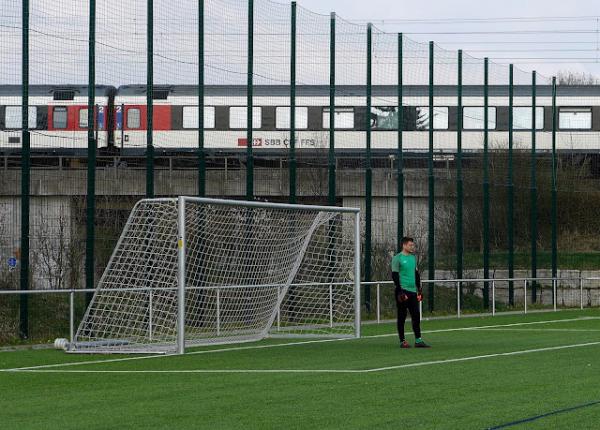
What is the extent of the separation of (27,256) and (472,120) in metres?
22.9

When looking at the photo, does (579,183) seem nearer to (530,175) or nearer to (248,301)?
(530,175)

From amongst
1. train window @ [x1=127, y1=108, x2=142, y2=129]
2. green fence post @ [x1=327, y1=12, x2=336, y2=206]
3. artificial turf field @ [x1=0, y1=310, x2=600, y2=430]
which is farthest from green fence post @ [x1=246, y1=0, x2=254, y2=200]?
train window @ [x1=127, y1=108, x2=142, y2=129]

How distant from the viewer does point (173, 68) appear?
22.8 meters

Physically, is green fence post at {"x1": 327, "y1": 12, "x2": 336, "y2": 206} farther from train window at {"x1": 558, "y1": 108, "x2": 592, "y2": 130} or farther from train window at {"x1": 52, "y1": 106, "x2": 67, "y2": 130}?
train window at {"x1": 558, "y1": 108, "x2": 592, "y2": 130}

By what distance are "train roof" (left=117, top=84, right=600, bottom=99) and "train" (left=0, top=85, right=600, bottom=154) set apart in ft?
0.11

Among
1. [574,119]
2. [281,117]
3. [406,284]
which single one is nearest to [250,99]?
[406,284]

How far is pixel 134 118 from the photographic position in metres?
34.4

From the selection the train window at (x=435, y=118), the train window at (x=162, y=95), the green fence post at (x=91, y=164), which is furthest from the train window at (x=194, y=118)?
the train window at (x=435, y=118)

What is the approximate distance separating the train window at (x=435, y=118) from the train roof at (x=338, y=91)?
2.12ft

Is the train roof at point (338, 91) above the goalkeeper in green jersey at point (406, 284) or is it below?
above

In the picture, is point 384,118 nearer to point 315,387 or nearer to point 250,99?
point 250,99

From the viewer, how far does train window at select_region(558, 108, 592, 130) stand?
42375 millimetres

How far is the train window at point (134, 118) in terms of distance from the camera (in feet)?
109

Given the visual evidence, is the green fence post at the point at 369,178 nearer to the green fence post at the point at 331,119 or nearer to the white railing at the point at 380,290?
the white railing at the point at 380,290
